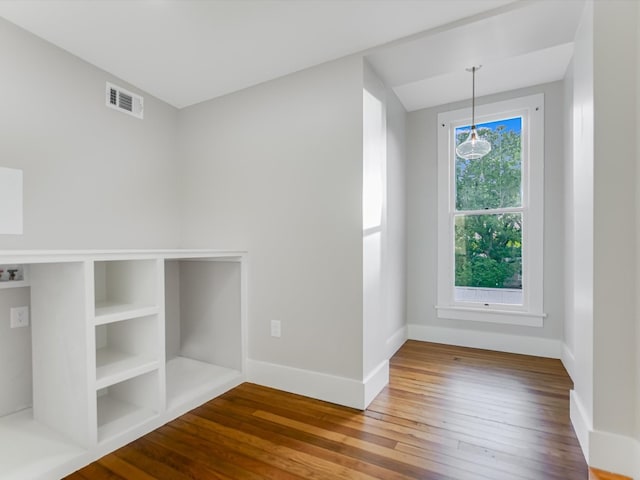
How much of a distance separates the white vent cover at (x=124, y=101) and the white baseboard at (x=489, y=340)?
3.31 meters

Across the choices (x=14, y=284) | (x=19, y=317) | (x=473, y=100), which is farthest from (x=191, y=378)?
(x=473, y=100)

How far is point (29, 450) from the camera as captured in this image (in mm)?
1575

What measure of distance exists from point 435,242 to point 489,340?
1105mm

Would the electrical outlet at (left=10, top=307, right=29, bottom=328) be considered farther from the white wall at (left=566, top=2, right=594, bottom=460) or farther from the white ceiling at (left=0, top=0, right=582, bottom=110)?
the white wall at (left=566, top=2, right=594, bottom=460)

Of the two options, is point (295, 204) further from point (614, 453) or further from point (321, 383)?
point (614, 453)

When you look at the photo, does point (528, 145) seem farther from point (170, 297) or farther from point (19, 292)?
point (19, 292)

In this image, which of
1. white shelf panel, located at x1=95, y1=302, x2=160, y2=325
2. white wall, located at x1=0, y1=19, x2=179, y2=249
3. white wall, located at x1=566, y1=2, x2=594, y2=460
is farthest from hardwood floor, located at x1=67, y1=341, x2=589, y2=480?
white wall, located at x1=0, y1=19, x2=179, y2=249

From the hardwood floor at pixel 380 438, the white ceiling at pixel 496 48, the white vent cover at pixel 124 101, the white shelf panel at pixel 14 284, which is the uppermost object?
the white ceiling at pixel 496 48

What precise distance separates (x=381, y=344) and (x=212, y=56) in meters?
2.35

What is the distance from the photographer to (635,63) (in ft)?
4.79

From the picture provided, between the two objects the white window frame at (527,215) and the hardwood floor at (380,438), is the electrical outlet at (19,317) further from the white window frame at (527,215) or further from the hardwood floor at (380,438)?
the white window frame at (527,215)

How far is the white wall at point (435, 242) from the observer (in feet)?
9.86

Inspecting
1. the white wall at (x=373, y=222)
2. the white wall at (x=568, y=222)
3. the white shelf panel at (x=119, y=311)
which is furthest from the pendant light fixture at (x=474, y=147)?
the white shelf panel at (x=119, y=311)

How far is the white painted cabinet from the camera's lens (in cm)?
158
